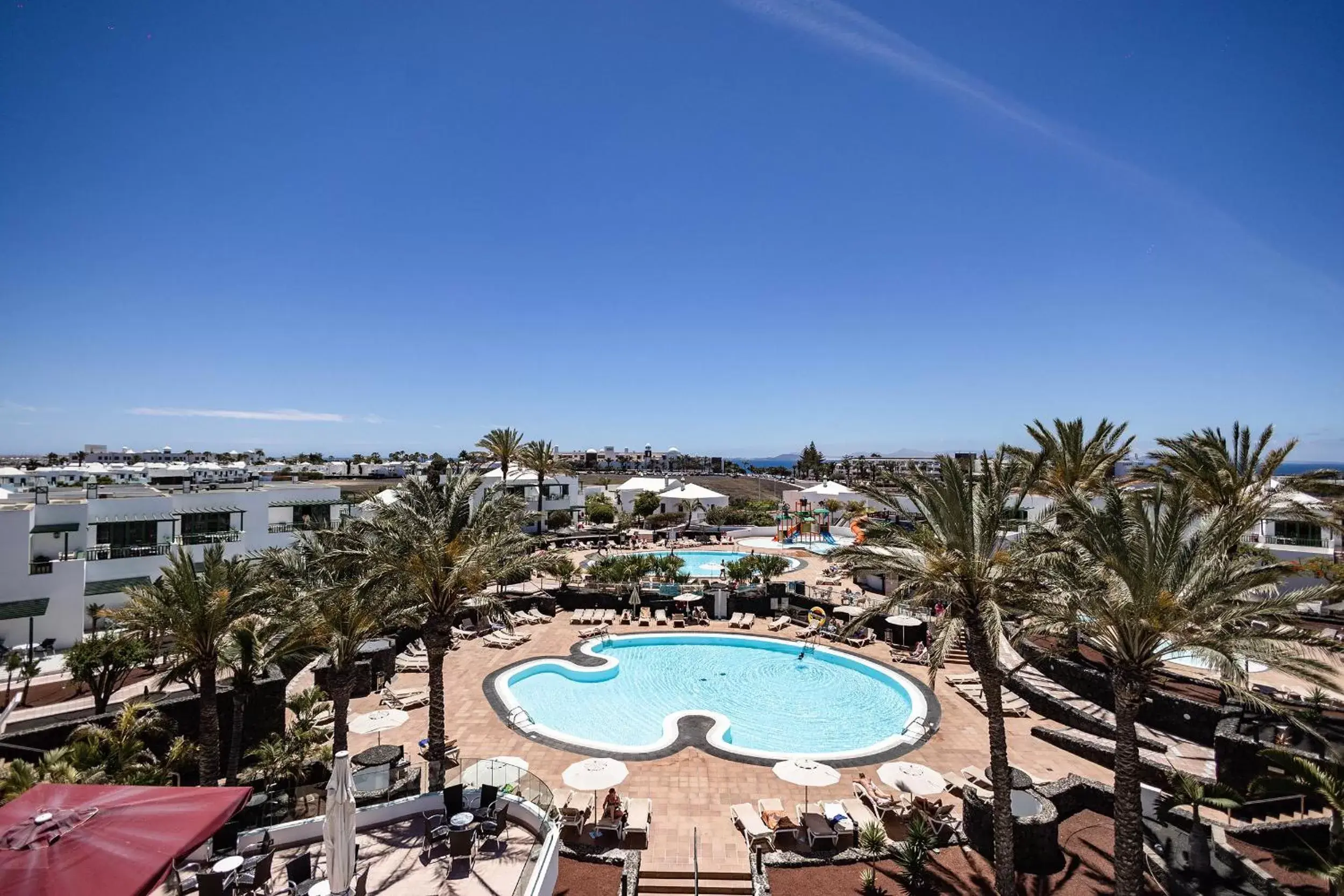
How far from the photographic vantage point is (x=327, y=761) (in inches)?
524

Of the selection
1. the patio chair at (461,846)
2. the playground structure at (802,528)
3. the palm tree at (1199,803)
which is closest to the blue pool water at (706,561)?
the playground structure at (802,528)

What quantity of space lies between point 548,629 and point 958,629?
758 inches

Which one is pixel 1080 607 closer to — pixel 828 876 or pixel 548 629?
pixel 828 876

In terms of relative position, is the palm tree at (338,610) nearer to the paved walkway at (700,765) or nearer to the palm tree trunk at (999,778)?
the paved walkway at (700,765)

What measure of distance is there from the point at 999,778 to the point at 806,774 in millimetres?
4508

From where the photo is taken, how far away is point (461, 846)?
958 cm

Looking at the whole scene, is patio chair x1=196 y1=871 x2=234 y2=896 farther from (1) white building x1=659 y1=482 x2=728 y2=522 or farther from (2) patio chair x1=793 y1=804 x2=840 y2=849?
(1) white building x1=659 y1=482 x2=728 y2=522

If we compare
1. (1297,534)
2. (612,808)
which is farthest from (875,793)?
(1297,534)

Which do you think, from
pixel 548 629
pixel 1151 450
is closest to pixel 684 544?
pixel 548 629

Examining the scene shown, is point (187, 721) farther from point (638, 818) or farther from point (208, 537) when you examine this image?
point (208, 537)

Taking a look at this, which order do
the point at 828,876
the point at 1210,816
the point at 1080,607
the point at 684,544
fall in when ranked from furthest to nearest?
the point at 684,544, the point at 1210,816, the point at 828,876, the point at 1080,607

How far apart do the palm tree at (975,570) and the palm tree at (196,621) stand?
12.8 m

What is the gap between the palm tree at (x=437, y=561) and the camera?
12.9m

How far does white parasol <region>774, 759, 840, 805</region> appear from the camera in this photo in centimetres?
1291
